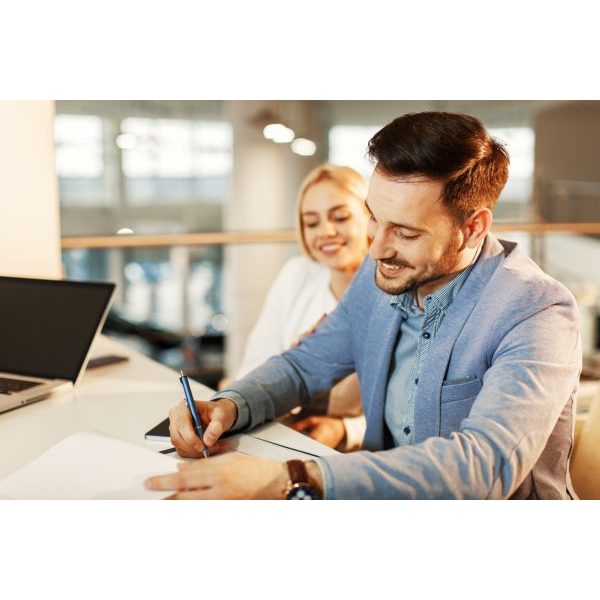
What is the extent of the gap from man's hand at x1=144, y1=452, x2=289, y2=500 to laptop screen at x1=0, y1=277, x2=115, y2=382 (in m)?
0.56

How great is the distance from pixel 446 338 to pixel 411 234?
18 cm

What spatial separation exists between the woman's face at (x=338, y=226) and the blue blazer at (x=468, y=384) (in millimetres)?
415

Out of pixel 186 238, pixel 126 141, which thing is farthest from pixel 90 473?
pixel 126 141

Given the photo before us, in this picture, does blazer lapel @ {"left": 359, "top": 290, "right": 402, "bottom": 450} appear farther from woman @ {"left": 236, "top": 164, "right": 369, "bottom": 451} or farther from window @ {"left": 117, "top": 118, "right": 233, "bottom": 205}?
window @ {"left": 117, "top": 118, "right": 233, "bottom": 205}

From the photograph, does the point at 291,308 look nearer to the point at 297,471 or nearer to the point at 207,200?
the point at 297,471

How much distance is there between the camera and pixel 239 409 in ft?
3.60

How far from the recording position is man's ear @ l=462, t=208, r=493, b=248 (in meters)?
1.07

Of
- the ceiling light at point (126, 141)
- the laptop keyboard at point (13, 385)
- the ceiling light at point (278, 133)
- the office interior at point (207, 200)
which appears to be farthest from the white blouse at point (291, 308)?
the ceiling light at point (126, 141)

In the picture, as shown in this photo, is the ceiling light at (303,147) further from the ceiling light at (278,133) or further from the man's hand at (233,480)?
the man's hand at (233,480)

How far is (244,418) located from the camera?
43.3 inches

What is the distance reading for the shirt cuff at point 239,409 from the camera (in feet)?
3.58

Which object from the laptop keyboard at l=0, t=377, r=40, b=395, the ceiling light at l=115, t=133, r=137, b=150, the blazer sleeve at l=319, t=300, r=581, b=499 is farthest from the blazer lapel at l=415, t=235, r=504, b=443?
the ceiling light at l=115, t=133, r=137, b=150
